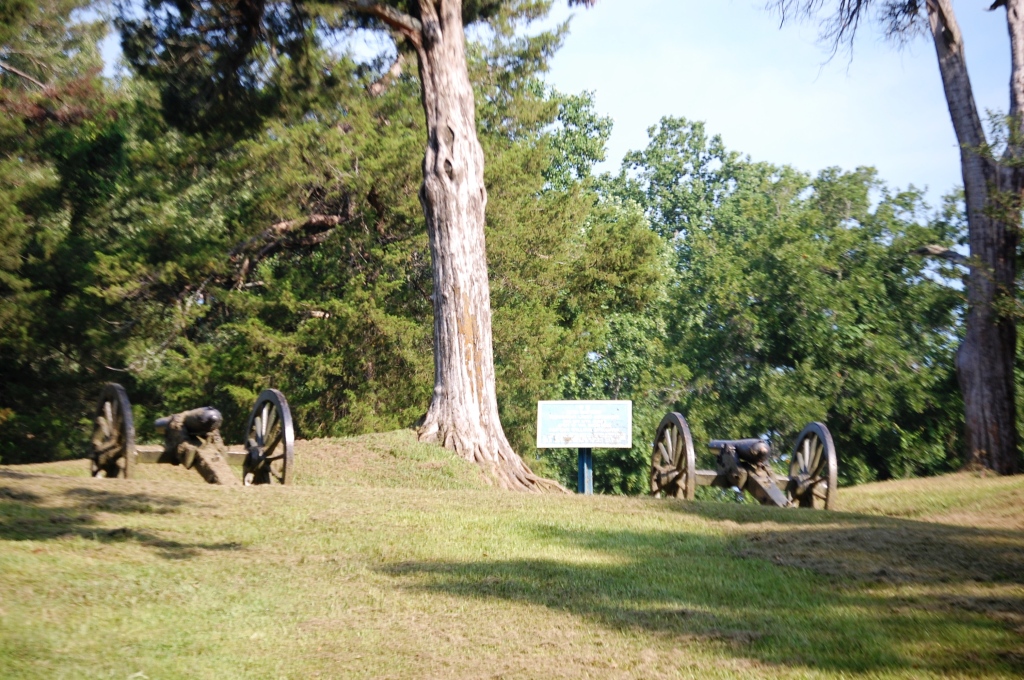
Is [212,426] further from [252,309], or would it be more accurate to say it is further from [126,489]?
[252,309]

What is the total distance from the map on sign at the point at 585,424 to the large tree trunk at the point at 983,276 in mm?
6049

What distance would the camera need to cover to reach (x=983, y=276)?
17188 mm

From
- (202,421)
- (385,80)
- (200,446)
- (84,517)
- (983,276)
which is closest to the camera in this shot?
(84,517)

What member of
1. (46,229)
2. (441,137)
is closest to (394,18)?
(441,137)

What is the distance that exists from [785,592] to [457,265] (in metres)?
8.28

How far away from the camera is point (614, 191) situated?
5238 cm

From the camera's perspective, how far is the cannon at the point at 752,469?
11672 millimetres

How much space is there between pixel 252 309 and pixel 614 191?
30862mm

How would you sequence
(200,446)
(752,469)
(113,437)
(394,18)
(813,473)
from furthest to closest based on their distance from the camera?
(394,18) < (752,469) < (813,473) < (200,446) < (113,437)

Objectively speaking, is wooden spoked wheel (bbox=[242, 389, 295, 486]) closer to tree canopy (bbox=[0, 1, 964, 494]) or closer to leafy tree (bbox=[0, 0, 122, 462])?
tree canopy (bbox=[0, 1, 964, 494])

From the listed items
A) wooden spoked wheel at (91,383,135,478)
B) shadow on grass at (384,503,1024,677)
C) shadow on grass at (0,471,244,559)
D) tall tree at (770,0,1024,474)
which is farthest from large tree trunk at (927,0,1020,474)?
shadow on grass at (0,471,244,559)

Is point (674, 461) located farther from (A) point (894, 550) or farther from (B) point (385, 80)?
(B) point (385, 80)

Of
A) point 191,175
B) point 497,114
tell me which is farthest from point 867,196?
point 191,175

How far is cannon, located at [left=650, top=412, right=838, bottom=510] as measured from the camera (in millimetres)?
11672
